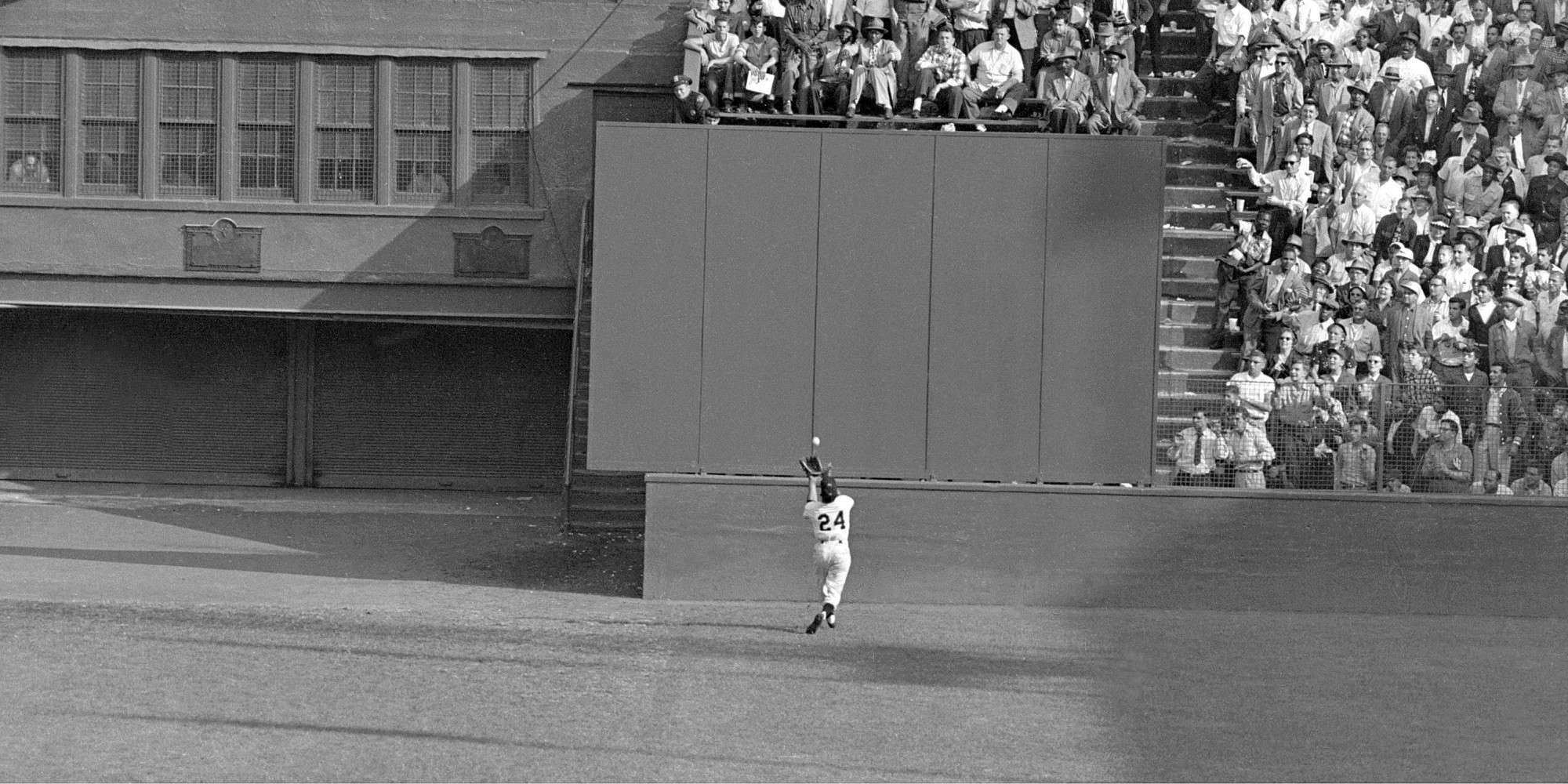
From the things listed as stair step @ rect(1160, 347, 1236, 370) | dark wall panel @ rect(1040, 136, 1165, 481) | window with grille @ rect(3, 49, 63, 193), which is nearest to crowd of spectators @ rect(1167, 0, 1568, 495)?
stair step @ rect(1160, 347, 1236, 370)

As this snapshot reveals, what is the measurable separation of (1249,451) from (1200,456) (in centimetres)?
49

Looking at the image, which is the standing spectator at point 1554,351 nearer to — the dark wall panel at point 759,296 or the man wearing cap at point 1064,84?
the man wearing cap at point 1064,84

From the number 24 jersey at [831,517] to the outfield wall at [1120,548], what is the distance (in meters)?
1.50

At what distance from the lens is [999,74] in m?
21.7

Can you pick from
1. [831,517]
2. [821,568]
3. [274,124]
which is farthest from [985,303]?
[274,124]

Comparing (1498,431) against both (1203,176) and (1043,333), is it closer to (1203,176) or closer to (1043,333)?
(1043,333)

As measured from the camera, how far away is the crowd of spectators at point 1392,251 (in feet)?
61.2

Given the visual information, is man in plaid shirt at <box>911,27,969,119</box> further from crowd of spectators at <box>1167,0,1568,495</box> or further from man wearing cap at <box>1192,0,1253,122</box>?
man wearing cap at <box>1192,0,1253,122</box>

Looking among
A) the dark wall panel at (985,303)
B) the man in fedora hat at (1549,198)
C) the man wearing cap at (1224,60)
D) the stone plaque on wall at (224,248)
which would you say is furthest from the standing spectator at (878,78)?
the stone plaque on wall at (224,248)

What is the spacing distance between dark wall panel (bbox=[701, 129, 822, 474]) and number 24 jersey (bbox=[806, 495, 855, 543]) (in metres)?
1.76

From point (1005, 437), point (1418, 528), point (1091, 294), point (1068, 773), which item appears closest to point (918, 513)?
point (1005, 437)

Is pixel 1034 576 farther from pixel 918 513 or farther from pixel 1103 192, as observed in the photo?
pixel 1103 192

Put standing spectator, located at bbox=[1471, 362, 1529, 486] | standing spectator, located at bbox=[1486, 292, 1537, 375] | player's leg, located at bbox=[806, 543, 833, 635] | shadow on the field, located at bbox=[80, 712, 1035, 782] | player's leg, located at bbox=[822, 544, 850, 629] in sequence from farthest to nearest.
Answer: standing spectator, located at bbox=[1486, 292, 1537, 375] → standing spectator, located at bbox=[1471, 362, 1529, 486] → player's leg, located at bbox=[822, 544, 850, 629] → player's leg, located at bbox=[806, 543, 833, 635] → shadow on the field, located at bbox=[80, 712, 1035, 782]

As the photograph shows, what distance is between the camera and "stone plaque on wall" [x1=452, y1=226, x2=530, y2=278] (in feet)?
81.0
